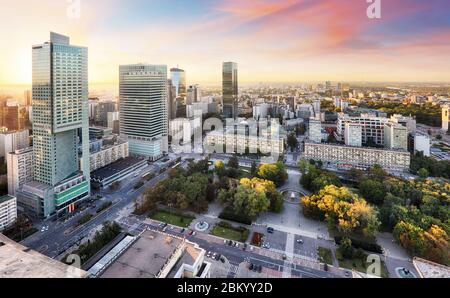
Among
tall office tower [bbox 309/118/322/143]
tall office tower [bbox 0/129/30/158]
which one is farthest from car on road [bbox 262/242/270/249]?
tall office tower [bbox 0/129/30/158]

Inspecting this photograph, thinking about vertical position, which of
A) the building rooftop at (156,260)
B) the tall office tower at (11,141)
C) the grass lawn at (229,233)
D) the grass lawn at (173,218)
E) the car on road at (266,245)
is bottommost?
the car on road at (266,245)

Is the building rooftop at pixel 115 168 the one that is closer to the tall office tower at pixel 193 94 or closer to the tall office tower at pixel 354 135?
the tall office tower at pixel 354 135

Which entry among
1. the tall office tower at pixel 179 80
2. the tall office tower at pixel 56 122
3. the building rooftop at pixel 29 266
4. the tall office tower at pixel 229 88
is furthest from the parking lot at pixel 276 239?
the tall office tower at pixel 179 80

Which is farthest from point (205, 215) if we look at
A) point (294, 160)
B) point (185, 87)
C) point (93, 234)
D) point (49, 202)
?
point (185, 87)

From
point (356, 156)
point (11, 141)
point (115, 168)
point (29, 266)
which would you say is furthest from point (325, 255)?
point (11, 141)

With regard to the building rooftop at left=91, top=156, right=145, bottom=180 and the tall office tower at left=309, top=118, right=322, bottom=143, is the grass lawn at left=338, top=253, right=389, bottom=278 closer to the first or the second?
the building rooftop at left=91, top=156, right=145, bottom=180

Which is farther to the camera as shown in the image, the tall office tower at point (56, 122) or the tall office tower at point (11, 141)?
the tall office tower at point (11, 141)
